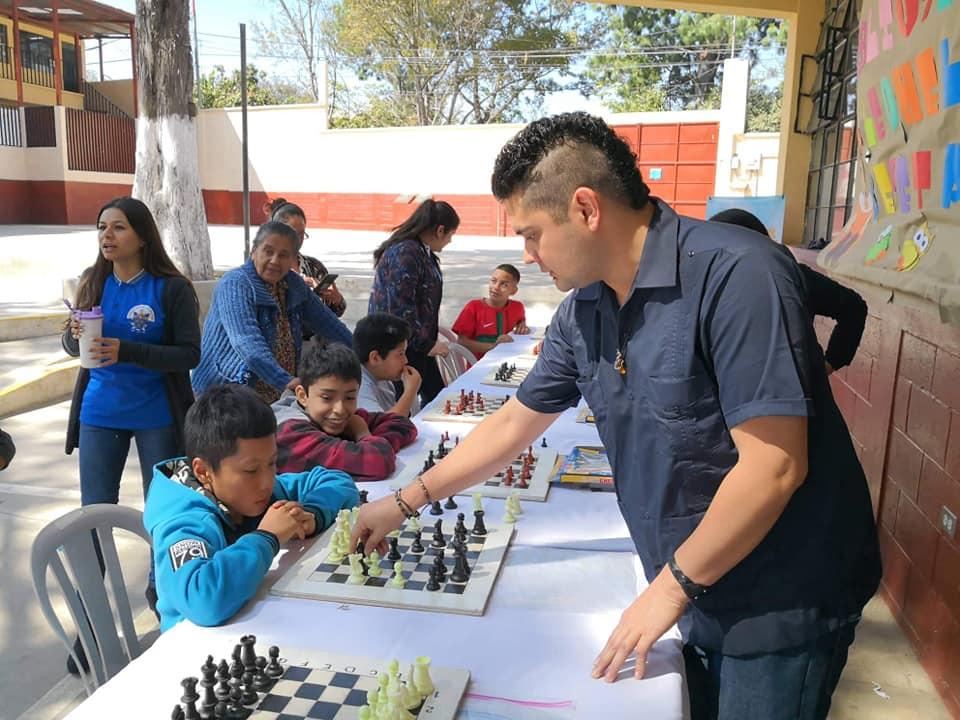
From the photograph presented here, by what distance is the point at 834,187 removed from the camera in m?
5.93

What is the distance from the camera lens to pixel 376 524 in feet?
5.77

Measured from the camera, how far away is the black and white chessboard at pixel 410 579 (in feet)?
5.12

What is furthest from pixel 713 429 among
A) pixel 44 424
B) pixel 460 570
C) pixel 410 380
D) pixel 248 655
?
pixel 44 424

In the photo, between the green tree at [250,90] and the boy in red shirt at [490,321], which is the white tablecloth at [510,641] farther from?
the green tree at [250,90]

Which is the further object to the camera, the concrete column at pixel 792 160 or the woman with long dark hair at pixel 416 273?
the concrete column at pixel 792 160

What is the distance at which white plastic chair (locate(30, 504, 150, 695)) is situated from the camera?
1885 mm

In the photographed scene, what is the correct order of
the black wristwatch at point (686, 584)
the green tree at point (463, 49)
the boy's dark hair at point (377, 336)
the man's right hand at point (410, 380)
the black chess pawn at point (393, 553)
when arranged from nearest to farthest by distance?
Result: the black wristwatch at point (686, 584), the black chess pawn at point (393, 553), the boy's dark hair at point (377, 336), the man's right hand at point (410, 380), the green tree at point (463, 49)

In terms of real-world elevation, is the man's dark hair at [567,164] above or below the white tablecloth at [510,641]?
above

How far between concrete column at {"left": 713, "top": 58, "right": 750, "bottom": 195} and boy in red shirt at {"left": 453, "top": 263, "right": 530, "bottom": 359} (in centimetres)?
1440

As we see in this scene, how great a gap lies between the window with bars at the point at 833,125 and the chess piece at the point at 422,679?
15.8 feet

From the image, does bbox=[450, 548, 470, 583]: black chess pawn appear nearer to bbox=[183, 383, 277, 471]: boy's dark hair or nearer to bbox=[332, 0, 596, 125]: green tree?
bbox=[183, 383, 277, 471]: boy's dark hair

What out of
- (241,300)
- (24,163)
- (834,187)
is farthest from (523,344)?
(24,163)

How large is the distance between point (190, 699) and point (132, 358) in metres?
1.93

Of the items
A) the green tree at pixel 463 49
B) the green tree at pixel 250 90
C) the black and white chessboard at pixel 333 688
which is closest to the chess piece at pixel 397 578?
the black and white chessboard at pixel 333 688
